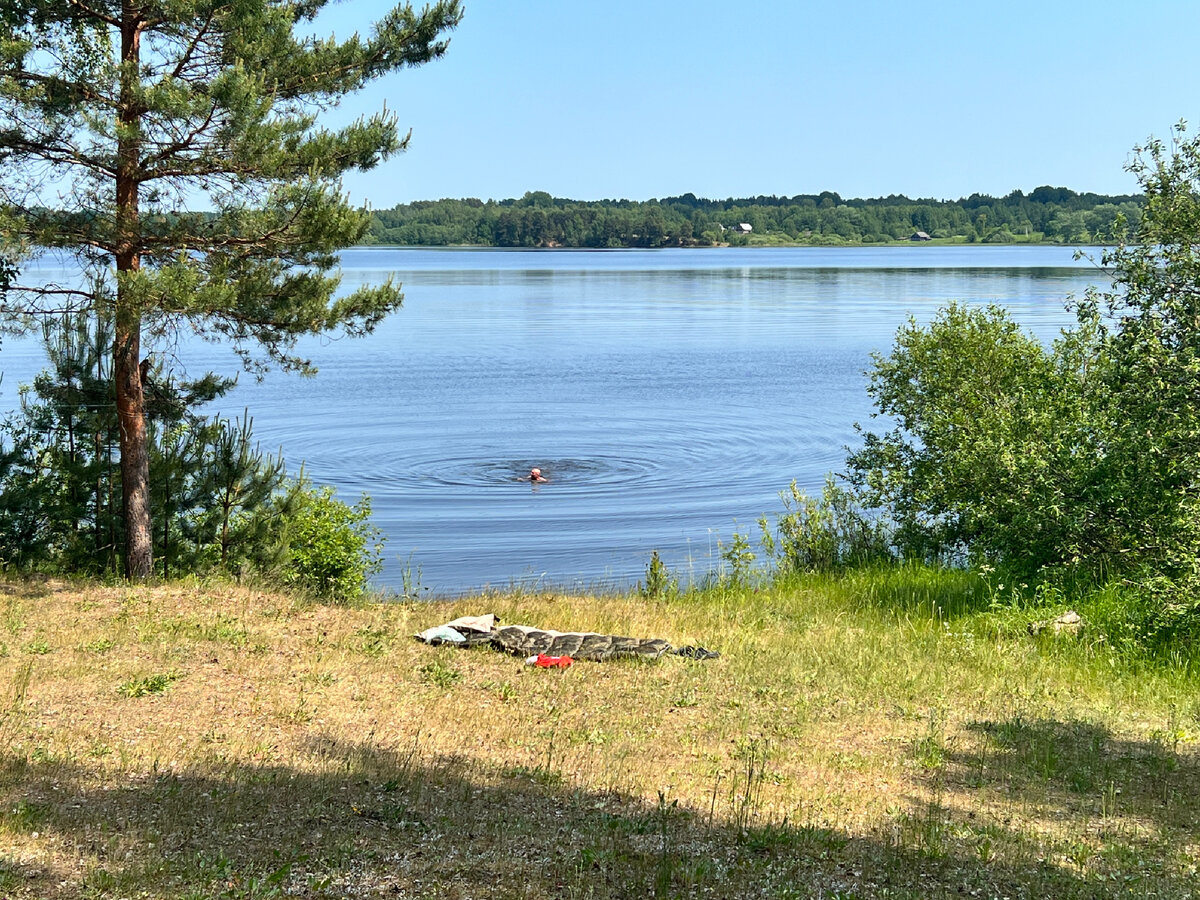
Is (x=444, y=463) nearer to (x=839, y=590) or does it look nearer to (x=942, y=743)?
(x=839, y=590)

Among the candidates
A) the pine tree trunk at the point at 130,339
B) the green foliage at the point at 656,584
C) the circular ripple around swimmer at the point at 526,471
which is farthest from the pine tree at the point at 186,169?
the circular ripple around swimmer at the point at 526,471

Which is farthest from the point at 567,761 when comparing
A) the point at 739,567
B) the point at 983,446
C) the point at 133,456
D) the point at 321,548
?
the point at 739,567

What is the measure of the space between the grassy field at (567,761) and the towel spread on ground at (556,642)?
0.25 meters

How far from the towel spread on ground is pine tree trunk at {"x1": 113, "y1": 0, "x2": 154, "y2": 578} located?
4.15m

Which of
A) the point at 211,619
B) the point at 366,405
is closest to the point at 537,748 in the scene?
the point at 211,619

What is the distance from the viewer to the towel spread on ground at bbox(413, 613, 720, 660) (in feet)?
38.1

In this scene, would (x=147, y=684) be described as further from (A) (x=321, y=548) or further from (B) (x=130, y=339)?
(A) (x=321, y=548)

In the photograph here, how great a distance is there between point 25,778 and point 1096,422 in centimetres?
1145

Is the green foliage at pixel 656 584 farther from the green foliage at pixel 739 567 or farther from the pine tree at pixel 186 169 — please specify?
the pine tree at pixel 186 169

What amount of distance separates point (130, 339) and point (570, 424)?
2384 centimetres

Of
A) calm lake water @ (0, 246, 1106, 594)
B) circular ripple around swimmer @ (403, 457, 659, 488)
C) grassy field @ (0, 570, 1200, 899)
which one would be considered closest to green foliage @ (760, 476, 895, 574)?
calm lake water @ (0, 246, 1106, 594)

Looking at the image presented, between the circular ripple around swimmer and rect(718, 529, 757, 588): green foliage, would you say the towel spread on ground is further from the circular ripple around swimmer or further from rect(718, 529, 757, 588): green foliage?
the circular ripple around swimmer

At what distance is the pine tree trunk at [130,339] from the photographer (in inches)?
480

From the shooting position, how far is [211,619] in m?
12.1
